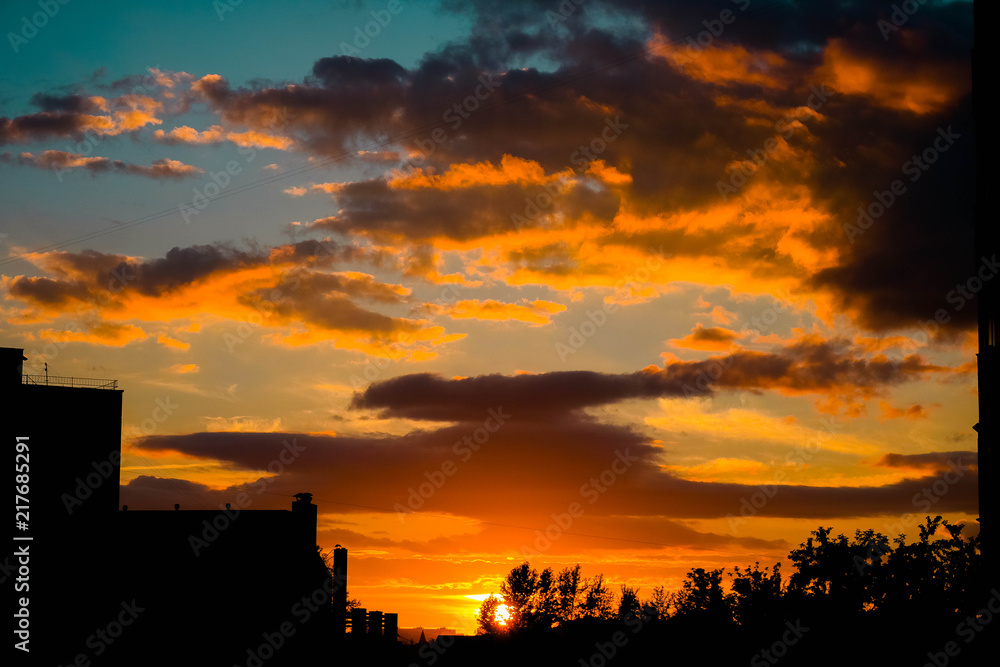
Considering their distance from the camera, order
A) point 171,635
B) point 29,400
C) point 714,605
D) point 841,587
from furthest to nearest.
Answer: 1. point 714,605
2. point 841,587
3. point 29,400
4. point 171,635

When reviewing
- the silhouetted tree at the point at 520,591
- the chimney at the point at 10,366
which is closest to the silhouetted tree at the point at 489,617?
the silhouetted tree at the point at 520,591

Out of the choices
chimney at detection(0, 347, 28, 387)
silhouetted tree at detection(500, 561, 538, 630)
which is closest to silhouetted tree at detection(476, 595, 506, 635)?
silhouetted tree at detection(500, 561, 538, 630)

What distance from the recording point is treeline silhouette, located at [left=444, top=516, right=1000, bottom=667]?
142 feet

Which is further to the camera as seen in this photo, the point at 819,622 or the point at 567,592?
the point at 567,592

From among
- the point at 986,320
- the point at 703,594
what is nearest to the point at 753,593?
the point at 703,594

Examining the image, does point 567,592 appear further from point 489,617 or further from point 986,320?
point 986,320

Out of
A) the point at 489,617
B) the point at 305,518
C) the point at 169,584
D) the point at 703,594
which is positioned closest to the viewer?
the point at 169,584

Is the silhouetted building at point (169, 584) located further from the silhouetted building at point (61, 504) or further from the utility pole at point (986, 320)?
the utility pole at point (986, 320)

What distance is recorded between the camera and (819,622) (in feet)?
172

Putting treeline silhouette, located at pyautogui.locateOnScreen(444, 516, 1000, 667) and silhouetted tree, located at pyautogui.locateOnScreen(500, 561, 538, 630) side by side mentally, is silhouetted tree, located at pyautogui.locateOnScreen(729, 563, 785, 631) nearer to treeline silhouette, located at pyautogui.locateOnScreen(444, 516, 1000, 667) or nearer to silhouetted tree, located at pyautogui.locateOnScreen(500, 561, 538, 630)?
treeline silhouette, located at pyautogui.locateOnScreen(444, 516, 1000, 667)

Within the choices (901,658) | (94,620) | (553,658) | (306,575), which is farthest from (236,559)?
(901,658)

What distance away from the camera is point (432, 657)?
57688 mm

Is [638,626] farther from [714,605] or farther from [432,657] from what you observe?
[714,605]

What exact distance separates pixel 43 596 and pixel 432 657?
22.1 metres
